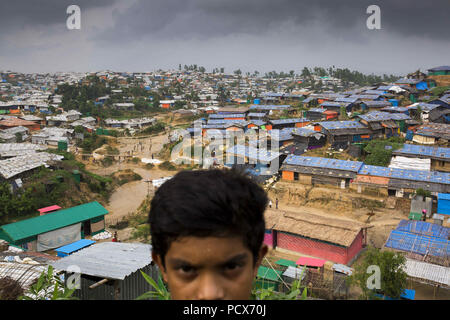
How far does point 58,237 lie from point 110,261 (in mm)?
8858

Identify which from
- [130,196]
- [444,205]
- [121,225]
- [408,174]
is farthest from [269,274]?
[130,196]

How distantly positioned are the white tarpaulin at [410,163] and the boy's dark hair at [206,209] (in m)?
21.7

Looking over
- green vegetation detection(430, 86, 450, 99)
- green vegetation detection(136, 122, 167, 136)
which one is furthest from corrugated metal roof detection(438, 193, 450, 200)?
green vegetation detection(136, 122, 167, 136)

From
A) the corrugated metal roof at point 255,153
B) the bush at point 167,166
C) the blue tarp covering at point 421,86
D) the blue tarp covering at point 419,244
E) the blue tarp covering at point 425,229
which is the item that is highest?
the blue tarp covering at point 421,86

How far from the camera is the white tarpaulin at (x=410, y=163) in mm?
20438

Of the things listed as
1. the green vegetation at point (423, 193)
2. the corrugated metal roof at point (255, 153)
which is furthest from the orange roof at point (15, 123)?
the green vegetation at point (423, 193)

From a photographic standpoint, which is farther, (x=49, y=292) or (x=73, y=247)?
(x=73, y=247)

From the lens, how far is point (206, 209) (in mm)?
1214

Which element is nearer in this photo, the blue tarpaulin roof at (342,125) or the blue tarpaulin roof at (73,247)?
the blue tarpaulin roof at (73,247)

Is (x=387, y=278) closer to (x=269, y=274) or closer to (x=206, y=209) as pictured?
(x=269, y=274)

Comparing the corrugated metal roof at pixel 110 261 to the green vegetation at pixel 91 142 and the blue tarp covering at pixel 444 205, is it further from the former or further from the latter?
the green vegetation at pixel 91 142

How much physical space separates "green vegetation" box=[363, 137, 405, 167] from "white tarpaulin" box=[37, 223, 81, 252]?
1727cm
